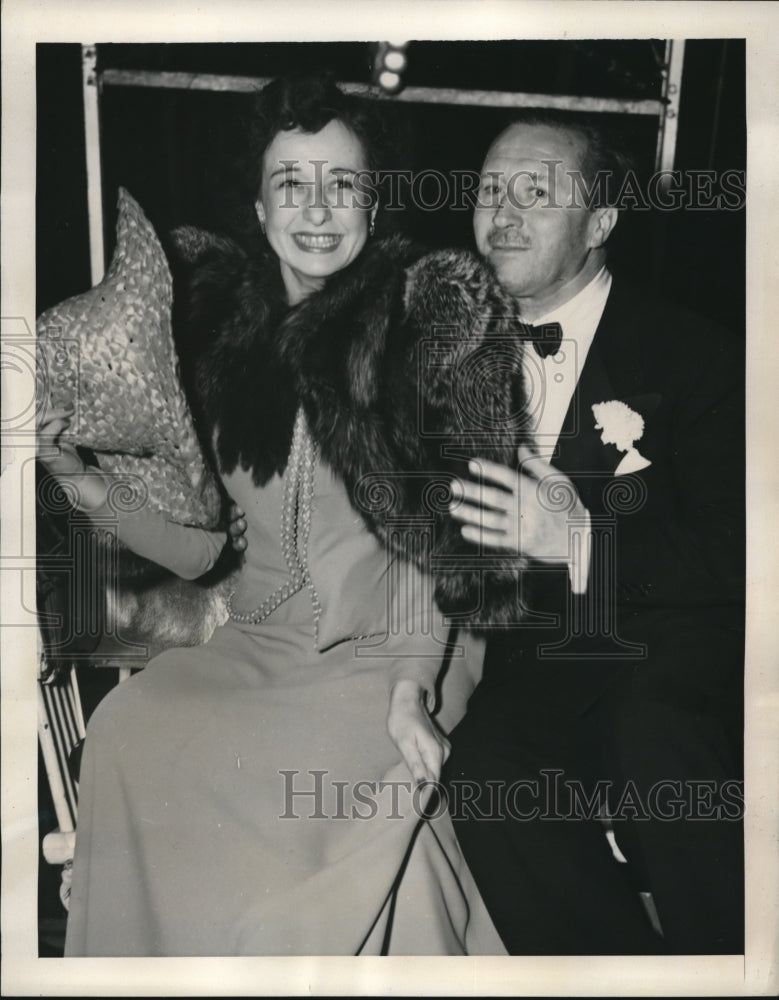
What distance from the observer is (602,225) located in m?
1.64

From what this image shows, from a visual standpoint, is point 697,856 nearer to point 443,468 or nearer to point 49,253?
point 443,468

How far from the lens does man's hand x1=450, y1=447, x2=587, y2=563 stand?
1.63m

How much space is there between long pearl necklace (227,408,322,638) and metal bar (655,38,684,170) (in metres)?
0.73

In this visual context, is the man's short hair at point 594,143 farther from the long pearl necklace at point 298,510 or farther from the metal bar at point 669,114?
the long pearl necklace at point 298,510

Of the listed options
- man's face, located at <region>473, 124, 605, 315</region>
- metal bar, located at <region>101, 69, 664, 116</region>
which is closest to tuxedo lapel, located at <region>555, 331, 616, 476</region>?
man's face, located at <region>473, 124, 605, 315</region>

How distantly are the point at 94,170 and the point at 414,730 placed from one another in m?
1.05

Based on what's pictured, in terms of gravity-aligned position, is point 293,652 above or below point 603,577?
below

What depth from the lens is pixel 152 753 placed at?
62.7 inches

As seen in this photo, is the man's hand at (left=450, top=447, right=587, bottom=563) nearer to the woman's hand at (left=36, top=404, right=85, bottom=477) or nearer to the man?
the man

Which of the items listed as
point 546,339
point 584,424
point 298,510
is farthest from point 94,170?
point 584,424

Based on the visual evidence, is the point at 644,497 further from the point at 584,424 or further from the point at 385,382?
the point at 385,382

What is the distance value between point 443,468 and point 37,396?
69cm

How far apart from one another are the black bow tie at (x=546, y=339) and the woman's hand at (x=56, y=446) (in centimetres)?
78

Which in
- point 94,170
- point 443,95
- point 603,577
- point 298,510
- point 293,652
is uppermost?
point 443,95
